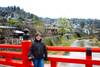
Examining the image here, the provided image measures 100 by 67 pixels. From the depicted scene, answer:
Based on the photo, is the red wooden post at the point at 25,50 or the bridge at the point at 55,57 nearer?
the bridge at the point at 55,57

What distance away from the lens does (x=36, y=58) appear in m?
6.62

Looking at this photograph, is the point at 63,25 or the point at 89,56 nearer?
the point at 89,56

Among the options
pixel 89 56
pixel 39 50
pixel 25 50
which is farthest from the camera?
pixel 25 50

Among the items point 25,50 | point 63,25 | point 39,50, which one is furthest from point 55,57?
point 63,25

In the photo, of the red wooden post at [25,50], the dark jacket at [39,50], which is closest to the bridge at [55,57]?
the red wooden post at [25,50]

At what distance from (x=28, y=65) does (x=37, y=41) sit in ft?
2.73

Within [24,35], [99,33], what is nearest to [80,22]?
[99,33]

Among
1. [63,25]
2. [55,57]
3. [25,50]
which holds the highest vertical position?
[25,50]

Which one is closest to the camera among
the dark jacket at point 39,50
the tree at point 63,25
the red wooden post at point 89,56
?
the red wooden post at point 89,56

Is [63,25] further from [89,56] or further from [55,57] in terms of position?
[89,56]

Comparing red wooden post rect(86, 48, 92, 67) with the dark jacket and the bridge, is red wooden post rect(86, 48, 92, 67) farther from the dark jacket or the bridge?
the dark jacket

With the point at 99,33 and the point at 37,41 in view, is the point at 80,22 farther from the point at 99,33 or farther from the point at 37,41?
the point at 37,41

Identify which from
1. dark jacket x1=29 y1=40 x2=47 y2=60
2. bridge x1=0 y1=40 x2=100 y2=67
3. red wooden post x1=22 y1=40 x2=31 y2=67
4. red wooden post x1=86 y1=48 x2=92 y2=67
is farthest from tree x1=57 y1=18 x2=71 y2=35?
red wooden post x1=86 y1=48 x2=92 y2=67

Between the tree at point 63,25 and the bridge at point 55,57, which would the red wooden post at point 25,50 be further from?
the tree at point 63,25
